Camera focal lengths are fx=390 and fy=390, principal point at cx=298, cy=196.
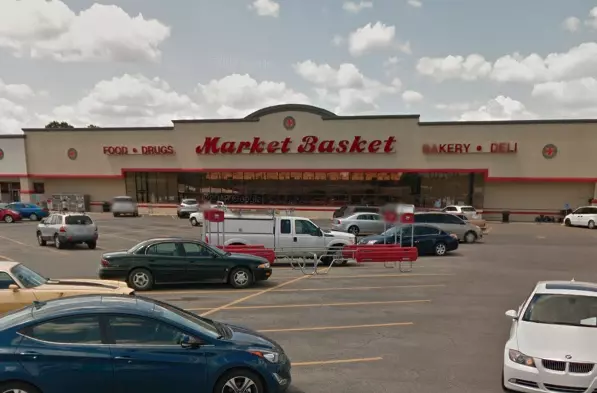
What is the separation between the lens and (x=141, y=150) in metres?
38.0

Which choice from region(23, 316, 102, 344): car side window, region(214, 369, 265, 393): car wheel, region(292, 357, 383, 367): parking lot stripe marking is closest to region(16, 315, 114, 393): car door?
region(23, 316, 102, 344): car side window

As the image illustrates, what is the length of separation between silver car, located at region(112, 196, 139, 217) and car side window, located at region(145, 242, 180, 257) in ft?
90.1

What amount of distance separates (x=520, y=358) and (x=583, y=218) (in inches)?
1173

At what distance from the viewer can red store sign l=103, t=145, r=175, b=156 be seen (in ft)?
123

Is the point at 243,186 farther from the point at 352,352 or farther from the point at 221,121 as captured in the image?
the point at 352,352

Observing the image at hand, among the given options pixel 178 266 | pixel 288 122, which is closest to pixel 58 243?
pixel 178 266

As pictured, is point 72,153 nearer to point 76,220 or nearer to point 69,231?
point 76,220

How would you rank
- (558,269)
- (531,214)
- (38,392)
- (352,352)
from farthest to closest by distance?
(531,214)
(558,269)
(352,352)
(38,392)

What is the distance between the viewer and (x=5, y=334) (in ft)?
13.4

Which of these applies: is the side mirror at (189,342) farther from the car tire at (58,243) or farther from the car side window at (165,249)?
the car tire at (58,243)

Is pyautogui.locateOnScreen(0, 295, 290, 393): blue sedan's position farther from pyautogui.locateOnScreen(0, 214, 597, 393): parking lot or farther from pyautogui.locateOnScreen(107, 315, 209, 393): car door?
pyautogui.locateOnScreen(0, 214, 597, 393): parking lot

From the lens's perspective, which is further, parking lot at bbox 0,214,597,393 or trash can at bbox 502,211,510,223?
trash can at bbox 502,211,510,223

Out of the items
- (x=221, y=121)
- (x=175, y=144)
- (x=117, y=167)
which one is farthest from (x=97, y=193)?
(x=221, y=121)

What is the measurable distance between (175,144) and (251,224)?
25252 millimetres
